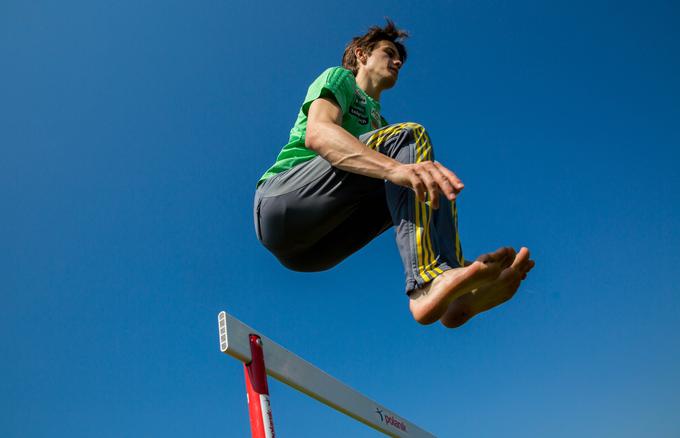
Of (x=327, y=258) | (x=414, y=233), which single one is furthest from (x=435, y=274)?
(x=327, y=258)

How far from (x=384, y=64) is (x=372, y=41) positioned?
0.76ft

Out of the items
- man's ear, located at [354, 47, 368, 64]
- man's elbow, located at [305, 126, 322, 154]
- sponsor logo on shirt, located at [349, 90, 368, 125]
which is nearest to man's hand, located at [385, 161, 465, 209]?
man's elbow, located at [305, 126, 322, 154]

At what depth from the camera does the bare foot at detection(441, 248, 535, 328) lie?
1952mm

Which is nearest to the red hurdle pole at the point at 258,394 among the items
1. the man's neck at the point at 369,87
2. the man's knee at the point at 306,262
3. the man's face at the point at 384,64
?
the man's knee at the point at 306,262

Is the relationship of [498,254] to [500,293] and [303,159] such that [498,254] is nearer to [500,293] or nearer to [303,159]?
[500,293]

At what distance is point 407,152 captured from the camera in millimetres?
2016

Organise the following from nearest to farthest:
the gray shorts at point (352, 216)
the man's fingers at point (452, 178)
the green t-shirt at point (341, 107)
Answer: the man's fingers at point (452, 178), the gray shorts at point (352, 216), the green t-shirt at point (341, 107)

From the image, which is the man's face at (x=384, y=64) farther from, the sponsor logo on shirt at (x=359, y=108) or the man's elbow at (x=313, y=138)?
the man's elbow at (x=313, y=138)

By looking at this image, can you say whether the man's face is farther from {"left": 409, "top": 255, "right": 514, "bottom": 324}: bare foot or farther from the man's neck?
{"left": 409, "top": 255, "right": 514, "bottom": 324}: bare foot

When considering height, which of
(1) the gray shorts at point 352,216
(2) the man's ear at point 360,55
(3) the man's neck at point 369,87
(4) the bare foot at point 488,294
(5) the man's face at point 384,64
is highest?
(2) the man's ear at point 360,55

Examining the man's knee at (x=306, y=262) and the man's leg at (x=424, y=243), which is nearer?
the man's leg at (x=424, y=243)

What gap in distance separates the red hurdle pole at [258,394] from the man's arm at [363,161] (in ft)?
4.34

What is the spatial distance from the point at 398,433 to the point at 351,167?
3.48 metres

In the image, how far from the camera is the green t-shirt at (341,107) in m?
2.27
